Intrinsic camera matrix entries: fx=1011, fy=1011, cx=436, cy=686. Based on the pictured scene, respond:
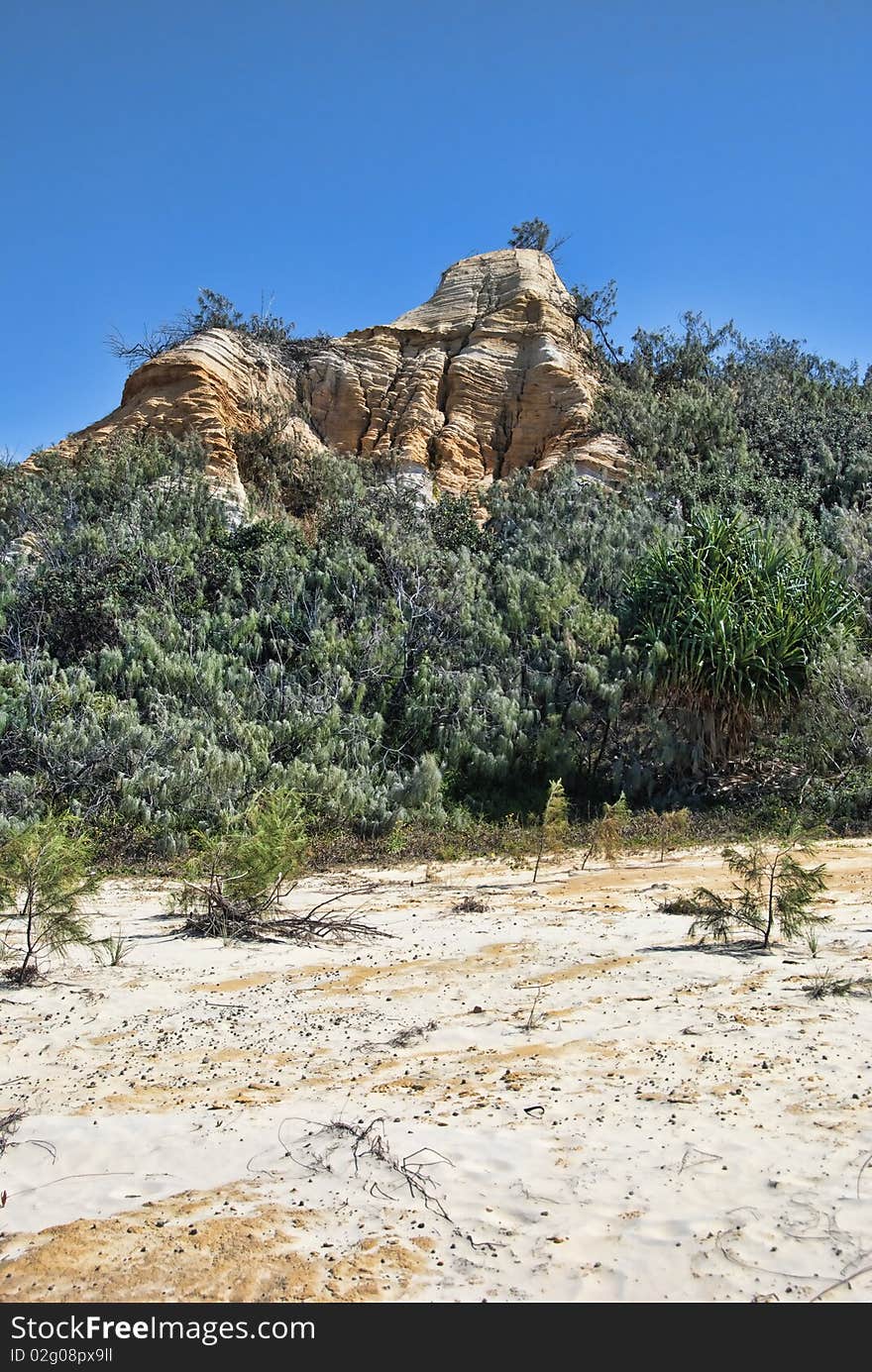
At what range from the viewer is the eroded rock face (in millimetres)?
21750

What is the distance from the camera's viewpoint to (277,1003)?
550cm

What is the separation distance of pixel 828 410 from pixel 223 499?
598 inches

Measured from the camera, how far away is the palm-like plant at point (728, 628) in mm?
13523

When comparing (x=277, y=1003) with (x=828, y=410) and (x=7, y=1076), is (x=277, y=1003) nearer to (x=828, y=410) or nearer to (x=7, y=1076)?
(x=7, y=1076)

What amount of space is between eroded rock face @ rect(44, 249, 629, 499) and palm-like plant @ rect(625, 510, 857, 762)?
22.1 feet

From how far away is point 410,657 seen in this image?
1516cm

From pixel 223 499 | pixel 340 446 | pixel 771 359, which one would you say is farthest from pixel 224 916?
pixel 771 359

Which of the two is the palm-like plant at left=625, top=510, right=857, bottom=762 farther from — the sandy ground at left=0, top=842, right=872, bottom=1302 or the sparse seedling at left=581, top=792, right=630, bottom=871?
the sandy ground at left=0, top=842, right=872, bottom=1302

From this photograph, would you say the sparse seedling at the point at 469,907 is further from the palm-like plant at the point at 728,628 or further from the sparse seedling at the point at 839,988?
the palm-like plant at the point at 728,628

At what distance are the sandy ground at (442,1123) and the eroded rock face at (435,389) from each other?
16.5m

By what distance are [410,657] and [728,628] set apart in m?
4.61

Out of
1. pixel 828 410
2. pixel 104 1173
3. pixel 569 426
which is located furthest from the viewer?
pixel 828 410

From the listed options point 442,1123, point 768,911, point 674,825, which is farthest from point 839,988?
point 674,825
